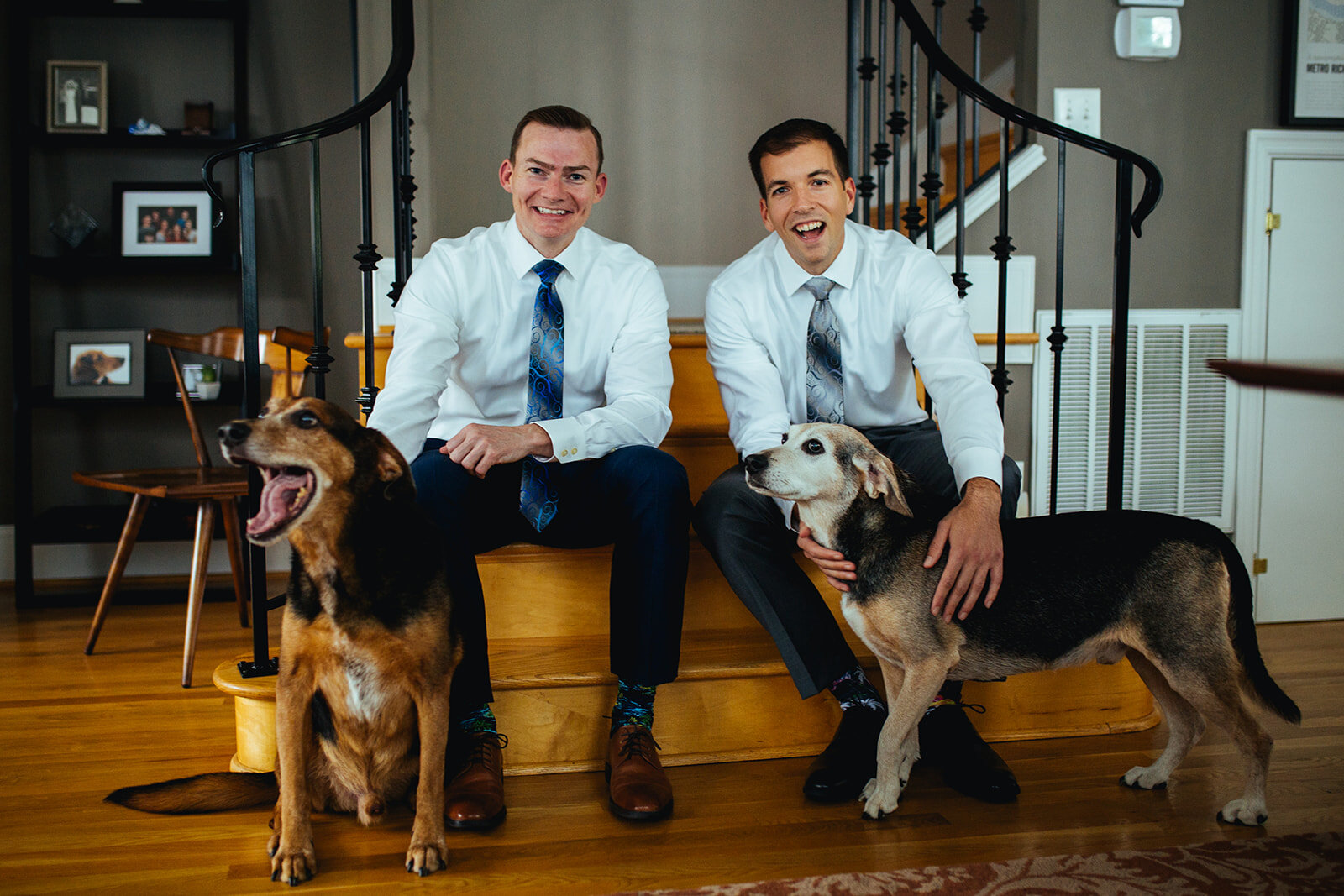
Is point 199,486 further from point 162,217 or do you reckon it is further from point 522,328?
point 162,217

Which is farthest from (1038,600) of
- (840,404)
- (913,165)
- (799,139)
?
(913,165)

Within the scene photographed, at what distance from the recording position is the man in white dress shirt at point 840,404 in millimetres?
1724

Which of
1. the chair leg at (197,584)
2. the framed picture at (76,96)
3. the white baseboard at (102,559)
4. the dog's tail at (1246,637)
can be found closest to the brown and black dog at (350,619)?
the chair leg at (197,584)

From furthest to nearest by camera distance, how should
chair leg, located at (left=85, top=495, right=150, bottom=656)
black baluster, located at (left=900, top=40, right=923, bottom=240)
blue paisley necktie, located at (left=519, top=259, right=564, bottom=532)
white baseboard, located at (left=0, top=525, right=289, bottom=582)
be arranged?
white baseboard, located at (left=0, top=525, right=289, bottom=582) → chair leg, located at (left=85, top=495, right=150, bottom=656) → black baluster, located at (left=900, top=40, right=923, bottom=240) → blue paisley necktie, located at (left=519, top=259, right=564, bottom=532)

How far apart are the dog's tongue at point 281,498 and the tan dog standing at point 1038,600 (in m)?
0.73

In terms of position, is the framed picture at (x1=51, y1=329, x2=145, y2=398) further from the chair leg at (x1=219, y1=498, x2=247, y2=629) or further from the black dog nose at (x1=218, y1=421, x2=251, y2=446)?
the black dog nose at (x1=218, y1=421, x2=251, y2=446)

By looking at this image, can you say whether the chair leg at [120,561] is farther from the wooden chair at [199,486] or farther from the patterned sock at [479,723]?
the patterned sock at [479,723]

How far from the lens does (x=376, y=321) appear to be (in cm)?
277

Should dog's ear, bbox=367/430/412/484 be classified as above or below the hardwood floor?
above

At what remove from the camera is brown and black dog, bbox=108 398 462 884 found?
1.36m

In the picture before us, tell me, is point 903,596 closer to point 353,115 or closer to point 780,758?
point 780,758

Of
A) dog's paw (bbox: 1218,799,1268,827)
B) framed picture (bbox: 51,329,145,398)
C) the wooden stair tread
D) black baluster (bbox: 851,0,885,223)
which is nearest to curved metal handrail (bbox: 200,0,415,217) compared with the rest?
the wooden stair tread

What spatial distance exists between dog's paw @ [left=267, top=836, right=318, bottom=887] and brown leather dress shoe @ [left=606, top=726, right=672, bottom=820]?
0.50m

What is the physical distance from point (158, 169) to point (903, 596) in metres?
3.55
